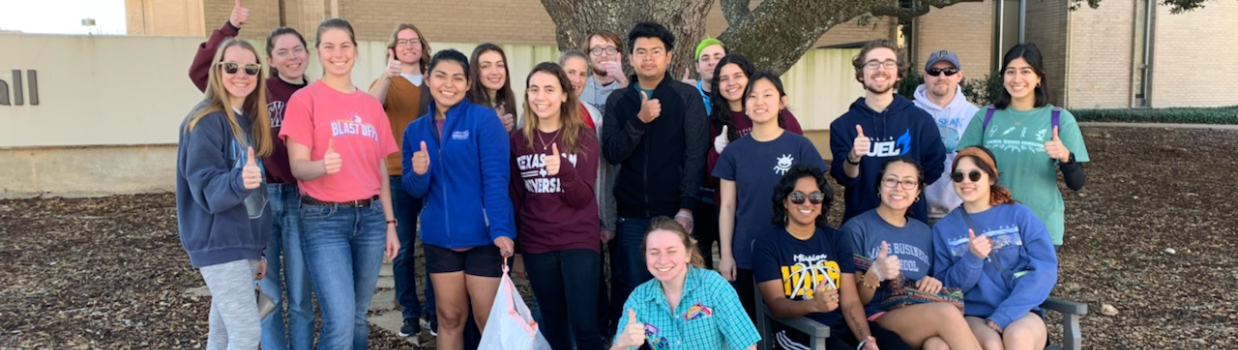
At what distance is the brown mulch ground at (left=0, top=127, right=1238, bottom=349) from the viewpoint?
187 inches

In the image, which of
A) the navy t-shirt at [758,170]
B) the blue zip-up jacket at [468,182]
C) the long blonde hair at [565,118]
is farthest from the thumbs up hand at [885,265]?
the blue zip-up jacket at [468,182]

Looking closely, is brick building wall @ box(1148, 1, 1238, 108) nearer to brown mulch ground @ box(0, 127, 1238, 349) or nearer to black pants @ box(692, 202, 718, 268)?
brown mulch ground @ box(0, 127, 1238, 349)

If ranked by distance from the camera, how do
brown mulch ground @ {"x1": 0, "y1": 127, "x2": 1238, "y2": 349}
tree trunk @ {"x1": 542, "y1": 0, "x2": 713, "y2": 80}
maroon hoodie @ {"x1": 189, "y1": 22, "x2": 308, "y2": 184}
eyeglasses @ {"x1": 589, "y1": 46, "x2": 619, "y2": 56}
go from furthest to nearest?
tree trunk @ {"x1": 542, "y1": 0, "x2": 713, "y2": 80} < brown mulch ground @ {"x1": 0, "y1": 127, "x2": 1238, "y2": 349} < eyeglasses @ {"x1": 589, "y1": 46, "x2": 619, "y2": 56} < maroon hoodie @ {"x1": 189, "y1": 22, "x2": 308, "y2": 184}

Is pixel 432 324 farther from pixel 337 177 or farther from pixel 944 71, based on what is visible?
pixel 944 71

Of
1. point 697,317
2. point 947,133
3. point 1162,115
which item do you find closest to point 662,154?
point 697,317

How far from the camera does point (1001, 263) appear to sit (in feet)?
11.4

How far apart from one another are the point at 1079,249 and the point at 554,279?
16.3 ft

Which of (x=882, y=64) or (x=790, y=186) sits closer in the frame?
(x=790, y=186)

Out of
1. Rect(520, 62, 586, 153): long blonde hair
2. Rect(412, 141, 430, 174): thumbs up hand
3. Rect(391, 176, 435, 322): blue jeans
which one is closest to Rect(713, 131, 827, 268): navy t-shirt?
Rect(520, 62, 586, 153): long blonde hair

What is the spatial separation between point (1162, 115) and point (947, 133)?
18.3m

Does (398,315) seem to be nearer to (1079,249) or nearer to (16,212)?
(1079,249)

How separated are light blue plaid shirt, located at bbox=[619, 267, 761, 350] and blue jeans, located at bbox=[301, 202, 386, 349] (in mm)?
1071

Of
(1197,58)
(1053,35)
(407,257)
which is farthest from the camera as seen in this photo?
(1197,58)

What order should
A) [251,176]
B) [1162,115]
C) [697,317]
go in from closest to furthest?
[251,176] → [697,317] → [1162,115]
